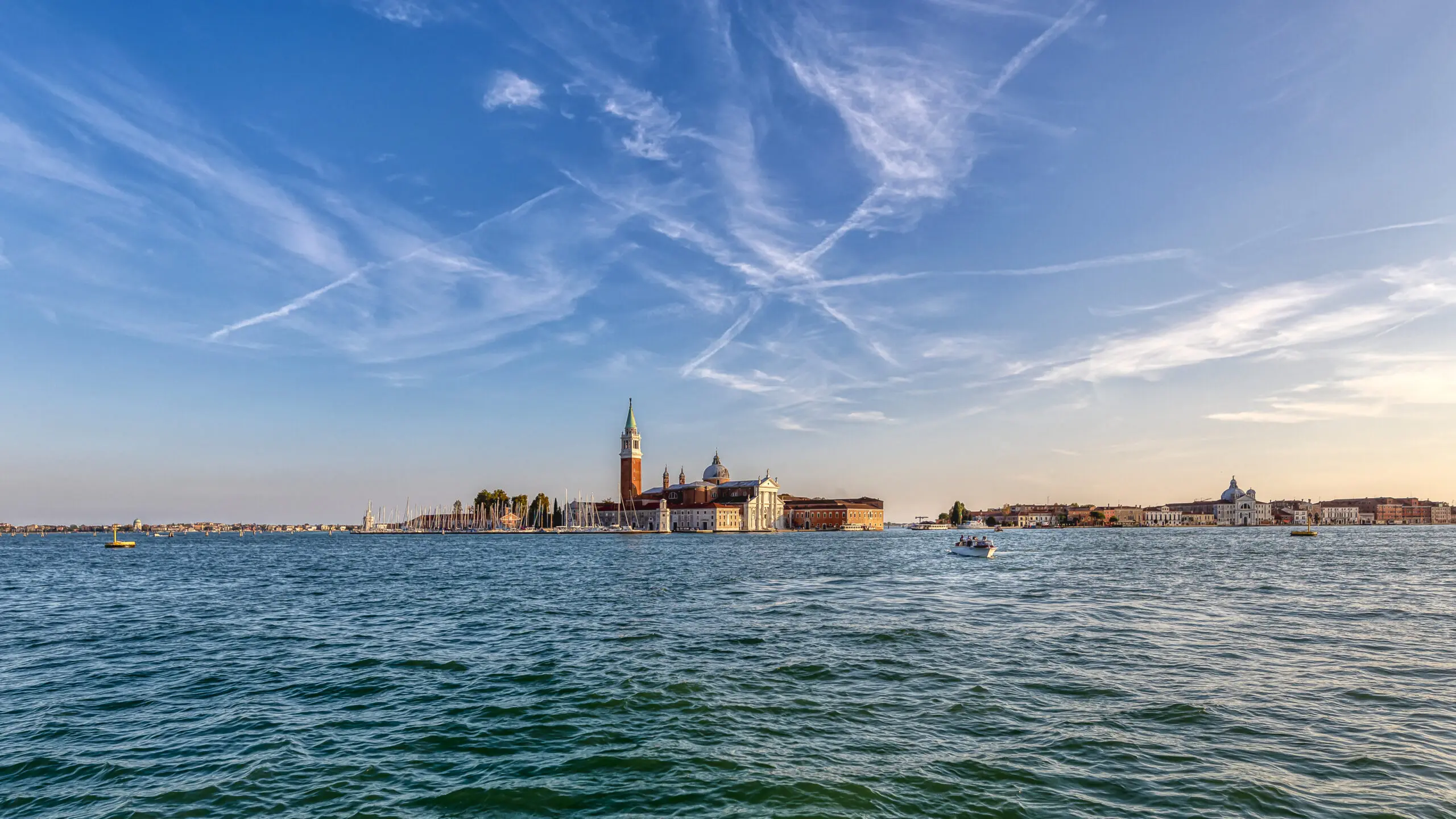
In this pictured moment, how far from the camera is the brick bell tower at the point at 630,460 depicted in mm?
177125

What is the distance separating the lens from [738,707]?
1232 cm

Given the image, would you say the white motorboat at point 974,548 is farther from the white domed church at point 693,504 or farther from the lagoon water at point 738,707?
the white domed church at point 693,504

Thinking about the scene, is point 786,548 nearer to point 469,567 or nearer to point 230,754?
point 469,567

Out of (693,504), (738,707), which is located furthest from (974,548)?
(693,504)

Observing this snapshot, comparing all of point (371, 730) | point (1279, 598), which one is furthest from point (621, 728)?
point (1279, 598)

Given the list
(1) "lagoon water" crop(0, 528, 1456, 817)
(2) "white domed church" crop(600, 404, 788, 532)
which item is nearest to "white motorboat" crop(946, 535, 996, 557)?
(1) "lagoon water" crop(0, 528, 1456, 817)

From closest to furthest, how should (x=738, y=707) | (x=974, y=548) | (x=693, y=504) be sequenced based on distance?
1. (x=738, y=707)
2. (x=974, y=548)
3. (x=693, y=504)

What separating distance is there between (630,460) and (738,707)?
6588 inches

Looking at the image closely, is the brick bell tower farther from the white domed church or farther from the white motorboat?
the white motorboat

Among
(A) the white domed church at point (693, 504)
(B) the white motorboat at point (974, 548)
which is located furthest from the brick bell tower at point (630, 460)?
(B) the white motorboat at point (974, 548)

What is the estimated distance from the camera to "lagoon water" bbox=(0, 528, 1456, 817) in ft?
28.6

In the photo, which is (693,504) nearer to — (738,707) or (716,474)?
(716,474)

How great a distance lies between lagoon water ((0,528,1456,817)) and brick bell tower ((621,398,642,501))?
148 metres

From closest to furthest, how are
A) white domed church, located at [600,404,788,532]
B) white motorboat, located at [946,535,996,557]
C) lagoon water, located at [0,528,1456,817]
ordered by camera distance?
1. lagoon water, located at [0,528,1456,817]
2. white motorboat, located at [946,535,996,557]
3. white domed church, located at [600,404,788,532]
